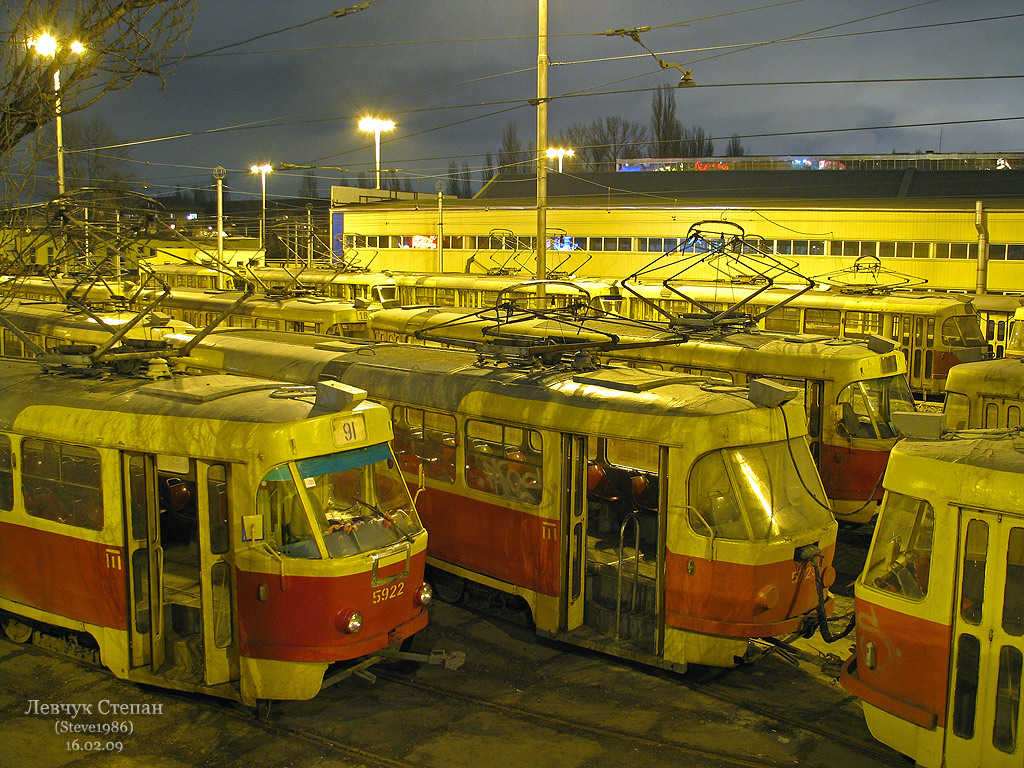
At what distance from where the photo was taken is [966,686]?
5.50 meters

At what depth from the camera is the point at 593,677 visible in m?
8.00

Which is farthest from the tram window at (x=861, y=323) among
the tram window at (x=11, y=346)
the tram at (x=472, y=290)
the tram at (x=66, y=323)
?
the tram window at (x=11, y=346)

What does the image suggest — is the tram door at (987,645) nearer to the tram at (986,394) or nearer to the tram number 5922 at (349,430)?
the tram number 5922 at (349,430)

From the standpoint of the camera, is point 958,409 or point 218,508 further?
point 958,409

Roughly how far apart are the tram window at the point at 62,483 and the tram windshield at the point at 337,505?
1569 mm

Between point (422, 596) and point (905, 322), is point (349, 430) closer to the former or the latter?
point (422, 596)

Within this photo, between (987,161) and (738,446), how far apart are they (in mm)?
67949

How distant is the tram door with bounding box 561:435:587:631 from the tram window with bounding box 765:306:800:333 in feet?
42.4

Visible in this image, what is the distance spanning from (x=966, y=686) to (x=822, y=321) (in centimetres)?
1517

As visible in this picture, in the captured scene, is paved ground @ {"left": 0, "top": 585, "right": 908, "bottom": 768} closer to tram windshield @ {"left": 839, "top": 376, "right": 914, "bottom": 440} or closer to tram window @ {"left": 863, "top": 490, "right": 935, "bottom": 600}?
tram window @ {"left": 863, "top": 490, "right": 935, "bottom": 600}

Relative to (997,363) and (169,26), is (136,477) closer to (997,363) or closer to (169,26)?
(169,26)

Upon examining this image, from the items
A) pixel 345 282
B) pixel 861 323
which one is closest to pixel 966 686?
pixel 861 323

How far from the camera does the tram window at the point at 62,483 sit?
7207 millimetres

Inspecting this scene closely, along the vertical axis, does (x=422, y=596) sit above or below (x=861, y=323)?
below
